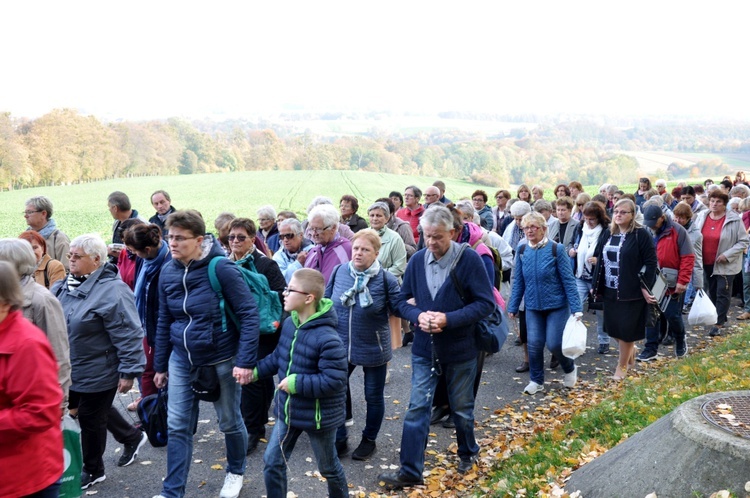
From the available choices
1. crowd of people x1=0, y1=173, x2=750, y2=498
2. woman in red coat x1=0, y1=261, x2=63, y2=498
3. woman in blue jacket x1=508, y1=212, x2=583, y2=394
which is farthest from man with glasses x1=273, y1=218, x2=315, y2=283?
woman in red coat x1=0, y1=261, x2=63, y2=498

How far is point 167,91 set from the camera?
5256cm

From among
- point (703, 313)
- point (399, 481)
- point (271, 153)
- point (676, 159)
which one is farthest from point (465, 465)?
point (676, 159)

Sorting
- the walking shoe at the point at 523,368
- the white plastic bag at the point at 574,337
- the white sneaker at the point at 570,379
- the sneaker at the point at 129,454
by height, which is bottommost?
the walking shoe at the point at 523,368

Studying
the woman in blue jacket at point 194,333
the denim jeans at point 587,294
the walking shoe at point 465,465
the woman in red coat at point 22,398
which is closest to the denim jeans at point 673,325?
the denim jeans at point 587,294

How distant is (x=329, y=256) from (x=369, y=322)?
1.12 metres

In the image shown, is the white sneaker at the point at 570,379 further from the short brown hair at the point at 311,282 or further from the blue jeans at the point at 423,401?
the short brown hair at the point at 311,282

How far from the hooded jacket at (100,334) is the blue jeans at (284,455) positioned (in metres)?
1.37

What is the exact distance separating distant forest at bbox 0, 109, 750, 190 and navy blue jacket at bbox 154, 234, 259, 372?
1278 centimetres

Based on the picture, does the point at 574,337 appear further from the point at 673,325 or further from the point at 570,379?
the point at 673,325

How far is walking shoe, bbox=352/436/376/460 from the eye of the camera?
244 inches

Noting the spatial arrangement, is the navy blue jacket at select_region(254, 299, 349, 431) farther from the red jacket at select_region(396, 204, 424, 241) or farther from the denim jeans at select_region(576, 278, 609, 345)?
the red jacket at select_region(396, 204, 424, 241)

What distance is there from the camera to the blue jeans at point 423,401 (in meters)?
5.55

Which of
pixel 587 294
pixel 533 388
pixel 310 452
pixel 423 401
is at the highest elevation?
pixel 423 401

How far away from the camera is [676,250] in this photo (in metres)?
9.05
